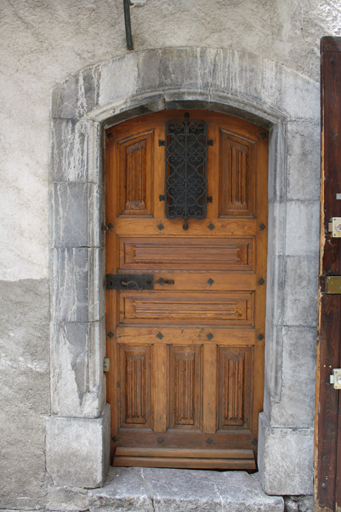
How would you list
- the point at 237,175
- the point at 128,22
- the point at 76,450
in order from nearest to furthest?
the point at 128,22 → the point at 76,450 → the point at 237,175

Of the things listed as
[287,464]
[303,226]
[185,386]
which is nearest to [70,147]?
[303,226]

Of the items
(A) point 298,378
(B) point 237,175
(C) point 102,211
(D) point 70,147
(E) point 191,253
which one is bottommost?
(A) point 298,378

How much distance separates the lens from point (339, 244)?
7.36 feet

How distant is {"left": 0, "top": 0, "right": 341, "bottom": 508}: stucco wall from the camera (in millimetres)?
2283

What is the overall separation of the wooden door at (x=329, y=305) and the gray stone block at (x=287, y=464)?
88 mm

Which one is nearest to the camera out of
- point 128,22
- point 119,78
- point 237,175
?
point 128,22

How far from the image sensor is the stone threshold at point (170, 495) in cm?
232

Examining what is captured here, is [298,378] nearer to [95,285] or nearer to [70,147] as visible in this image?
[95,285]

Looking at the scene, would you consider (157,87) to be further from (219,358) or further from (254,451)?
(254,451)

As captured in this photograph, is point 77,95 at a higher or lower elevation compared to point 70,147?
higher

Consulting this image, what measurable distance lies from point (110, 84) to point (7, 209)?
1.07 metres

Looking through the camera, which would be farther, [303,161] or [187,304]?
[187,304]

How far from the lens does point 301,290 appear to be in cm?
235

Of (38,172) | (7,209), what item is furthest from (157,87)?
(7,209)
